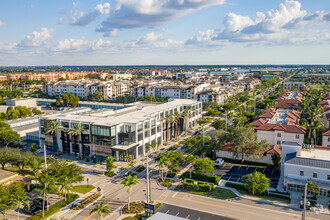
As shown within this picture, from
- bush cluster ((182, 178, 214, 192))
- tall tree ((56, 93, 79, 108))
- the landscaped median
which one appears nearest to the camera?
the landscaped median

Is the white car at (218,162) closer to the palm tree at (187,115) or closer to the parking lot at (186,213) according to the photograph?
the parking lot at (186,213)

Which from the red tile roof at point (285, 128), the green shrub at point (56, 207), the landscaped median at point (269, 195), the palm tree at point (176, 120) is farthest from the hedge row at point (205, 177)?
the palm tree at point (176, 120)

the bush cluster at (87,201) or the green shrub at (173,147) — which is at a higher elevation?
the green shrub at (173,147)

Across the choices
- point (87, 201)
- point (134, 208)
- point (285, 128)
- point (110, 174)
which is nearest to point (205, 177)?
point (134, 208)

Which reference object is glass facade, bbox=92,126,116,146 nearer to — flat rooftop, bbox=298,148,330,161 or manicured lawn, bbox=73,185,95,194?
manicured lawn, bbox=73,185,95,194

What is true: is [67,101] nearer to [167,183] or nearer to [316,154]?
[167,183]

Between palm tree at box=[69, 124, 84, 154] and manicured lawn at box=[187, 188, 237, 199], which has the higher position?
palm tree at box=[69, 124, 84, 154]

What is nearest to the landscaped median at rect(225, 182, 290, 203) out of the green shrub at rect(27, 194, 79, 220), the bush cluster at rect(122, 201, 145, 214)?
the bush cluster at rect(122, 201, 145, 214)
